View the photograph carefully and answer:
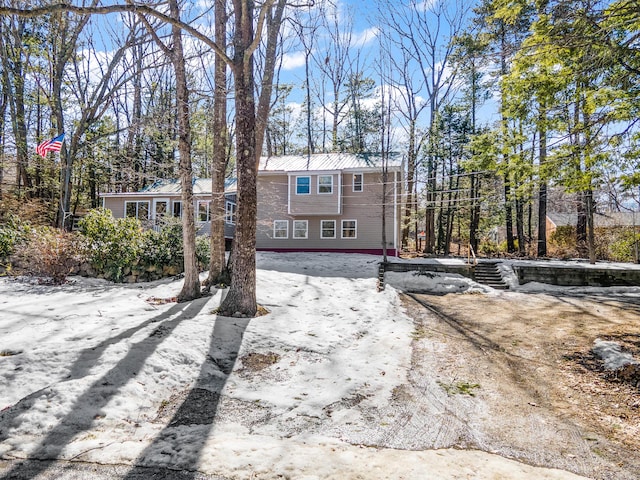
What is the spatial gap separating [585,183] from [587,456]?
223 inches

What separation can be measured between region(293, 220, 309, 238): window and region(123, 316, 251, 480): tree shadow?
574 inches

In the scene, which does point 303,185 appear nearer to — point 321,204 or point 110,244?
point 321,204

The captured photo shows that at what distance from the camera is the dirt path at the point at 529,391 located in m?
2.76

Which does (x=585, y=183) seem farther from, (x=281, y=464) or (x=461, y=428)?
(x=281, y=464)

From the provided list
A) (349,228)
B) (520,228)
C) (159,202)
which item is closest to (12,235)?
(159,202)

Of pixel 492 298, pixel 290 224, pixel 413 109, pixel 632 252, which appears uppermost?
pixel 413 109

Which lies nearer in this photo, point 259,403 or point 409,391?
point 259,403

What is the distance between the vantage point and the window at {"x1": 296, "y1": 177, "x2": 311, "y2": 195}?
18.9 metres

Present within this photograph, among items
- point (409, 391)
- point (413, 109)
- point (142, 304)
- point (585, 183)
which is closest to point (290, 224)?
point (413, 109)

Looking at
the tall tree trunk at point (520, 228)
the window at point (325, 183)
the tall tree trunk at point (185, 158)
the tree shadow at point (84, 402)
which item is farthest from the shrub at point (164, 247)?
the tall tree trunk at point (520, 228)

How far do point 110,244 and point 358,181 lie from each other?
12.5 m

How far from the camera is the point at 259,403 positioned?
10.8 ft

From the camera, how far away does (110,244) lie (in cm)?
1005

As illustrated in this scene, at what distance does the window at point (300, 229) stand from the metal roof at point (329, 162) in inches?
116
